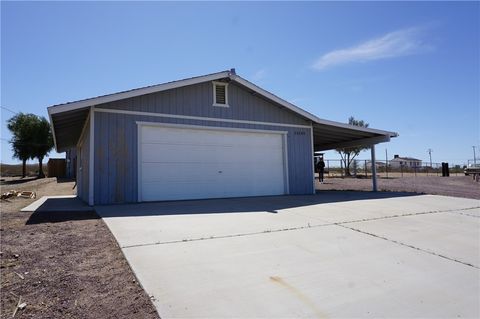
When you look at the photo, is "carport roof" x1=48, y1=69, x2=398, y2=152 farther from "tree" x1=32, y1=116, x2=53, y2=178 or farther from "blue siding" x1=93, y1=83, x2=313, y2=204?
"tree" x1=32, y1=116, x2=53, y2=178

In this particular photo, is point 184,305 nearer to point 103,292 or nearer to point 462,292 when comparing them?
point 103,292

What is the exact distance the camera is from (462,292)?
3004 mm

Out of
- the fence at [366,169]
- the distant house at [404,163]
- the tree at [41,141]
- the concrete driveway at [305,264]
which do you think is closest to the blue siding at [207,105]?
the concrete driveway at [305,264]

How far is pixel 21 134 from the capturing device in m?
32.8

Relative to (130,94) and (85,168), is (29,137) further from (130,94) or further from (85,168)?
(130,94)

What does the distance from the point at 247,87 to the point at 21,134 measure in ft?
101

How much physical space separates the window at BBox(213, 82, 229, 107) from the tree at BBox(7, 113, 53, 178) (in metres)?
29.2

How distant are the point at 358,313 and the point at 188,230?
333 centimetres

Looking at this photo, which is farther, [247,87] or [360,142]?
[360,142]

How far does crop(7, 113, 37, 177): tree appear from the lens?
32.7 m

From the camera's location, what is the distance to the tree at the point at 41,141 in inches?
1305

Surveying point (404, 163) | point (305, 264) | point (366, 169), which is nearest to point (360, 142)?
point (305, 264)

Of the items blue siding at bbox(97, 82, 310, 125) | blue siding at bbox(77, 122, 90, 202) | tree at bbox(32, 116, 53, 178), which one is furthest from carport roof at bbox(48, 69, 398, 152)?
tree at bbox(32, 116, 53, 178)

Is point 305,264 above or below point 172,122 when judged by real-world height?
below
